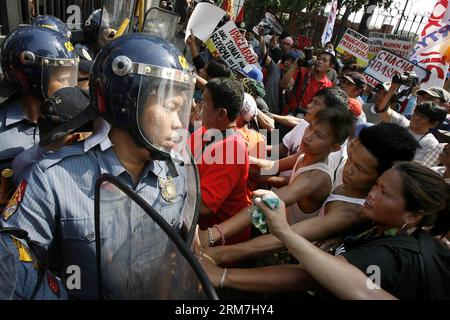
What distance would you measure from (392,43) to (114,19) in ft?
22.7

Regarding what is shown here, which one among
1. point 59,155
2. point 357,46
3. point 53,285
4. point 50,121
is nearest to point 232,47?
point 50,121

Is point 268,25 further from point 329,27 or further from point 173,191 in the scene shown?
point 173,191

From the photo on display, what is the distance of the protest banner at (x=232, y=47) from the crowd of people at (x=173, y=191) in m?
2.30

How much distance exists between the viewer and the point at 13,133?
2066 millimetres

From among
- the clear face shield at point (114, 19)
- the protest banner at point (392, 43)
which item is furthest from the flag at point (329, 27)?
the clear face shield at point (114, 19)

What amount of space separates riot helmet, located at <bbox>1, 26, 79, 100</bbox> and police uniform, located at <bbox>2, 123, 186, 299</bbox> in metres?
0.99

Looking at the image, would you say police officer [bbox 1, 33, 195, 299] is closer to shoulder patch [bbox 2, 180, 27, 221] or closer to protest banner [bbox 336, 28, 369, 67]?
shoulder patch [bbox 2, 180, 27, 221]

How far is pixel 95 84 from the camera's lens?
1.40 metres

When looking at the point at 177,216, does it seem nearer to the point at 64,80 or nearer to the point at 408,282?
the point at 408,282

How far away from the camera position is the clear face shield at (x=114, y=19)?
13.3 ft

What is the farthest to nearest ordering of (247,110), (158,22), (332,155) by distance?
(158,22)
(247,110)
(332,155)

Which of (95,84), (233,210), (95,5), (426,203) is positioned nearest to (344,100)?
(233,210)

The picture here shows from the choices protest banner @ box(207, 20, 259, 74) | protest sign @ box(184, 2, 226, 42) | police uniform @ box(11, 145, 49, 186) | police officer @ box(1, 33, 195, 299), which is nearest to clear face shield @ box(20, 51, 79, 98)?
police uniform @ box(11, 145, 49, 186)

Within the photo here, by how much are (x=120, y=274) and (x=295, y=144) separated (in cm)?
279
